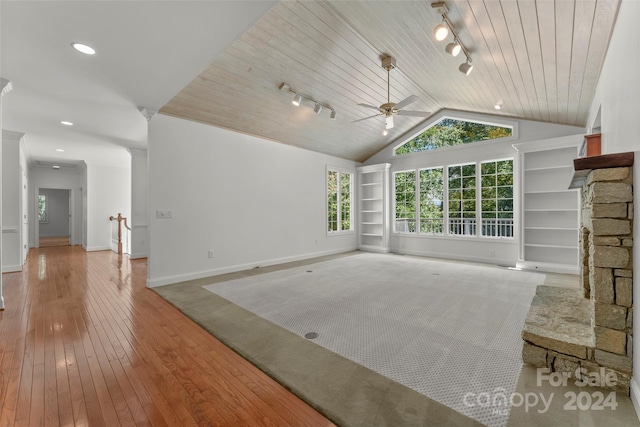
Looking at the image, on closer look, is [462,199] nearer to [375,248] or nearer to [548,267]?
[548,267]

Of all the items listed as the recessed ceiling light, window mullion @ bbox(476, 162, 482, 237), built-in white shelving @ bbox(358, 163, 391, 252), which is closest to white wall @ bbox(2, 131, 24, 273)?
the recessed ceiling light

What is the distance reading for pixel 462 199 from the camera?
639 cm

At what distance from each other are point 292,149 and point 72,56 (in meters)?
4.04

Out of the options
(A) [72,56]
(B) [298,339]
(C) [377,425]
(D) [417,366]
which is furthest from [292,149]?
(C) [377,425]

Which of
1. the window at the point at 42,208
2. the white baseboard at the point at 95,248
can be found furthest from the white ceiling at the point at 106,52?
the window at the point at 42,208

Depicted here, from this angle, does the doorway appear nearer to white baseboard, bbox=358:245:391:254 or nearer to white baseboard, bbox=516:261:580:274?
white baseboard, bbox=358:245:391:254

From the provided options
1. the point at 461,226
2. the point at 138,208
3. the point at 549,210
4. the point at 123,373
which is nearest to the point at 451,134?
the point at 461,226

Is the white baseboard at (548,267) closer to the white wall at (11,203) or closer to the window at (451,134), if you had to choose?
the window at (451,134)

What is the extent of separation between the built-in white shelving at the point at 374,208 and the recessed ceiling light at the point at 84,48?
20.5 ft

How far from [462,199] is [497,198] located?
0.71m

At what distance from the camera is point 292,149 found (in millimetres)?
6320

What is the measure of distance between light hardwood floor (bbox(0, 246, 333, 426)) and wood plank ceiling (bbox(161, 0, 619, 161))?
10.3 feet

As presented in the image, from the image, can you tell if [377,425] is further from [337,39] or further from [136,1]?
[337,39]

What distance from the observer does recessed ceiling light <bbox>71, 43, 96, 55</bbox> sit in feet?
8.36
